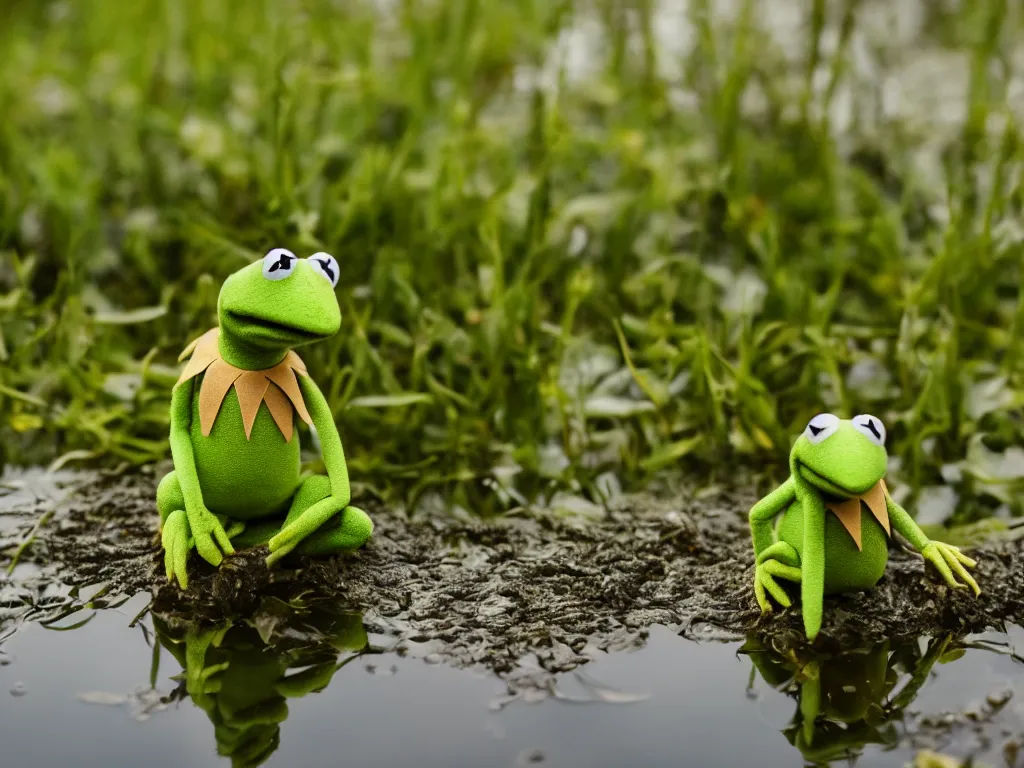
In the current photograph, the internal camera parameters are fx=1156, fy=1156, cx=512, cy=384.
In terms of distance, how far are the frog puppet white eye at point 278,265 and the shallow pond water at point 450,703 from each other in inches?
18.3

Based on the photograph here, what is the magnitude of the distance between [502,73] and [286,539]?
2198 mm

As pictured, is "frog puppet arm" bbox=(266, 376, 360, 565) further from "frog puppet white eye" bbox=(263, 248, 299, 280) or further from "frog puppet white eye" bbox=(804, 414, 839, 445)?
"frog puppet white eye" bbox=(804, 414, 839, 445)

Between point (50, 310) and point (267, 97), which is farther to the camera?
point (267, 97)

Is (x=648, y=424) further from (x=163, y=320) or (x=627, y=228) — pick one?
(x=163, y=320)

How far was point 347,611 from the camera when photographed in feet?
5.18

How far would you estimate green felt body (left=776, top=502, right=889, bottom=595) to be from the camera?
146 cm

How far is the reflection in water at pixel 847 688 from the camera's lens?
4.31 ft

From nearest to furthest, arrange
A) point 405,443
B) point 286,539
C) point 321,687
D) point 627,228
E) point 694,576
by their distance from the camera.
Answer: point 321,687
point 286,539
point 694,576
point 405,443
point 627,228

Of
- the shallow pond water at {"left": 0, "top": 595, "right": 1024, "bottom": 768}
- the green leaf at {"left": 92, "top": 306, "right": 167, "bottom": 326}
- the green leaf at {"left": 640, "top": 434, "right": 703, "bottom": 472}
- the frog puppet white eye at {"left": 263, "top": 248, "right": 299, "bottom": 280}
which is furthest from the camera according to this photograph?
the green leaf at {"left": 92, "top": 306, "right": 167, "bottom": 326}

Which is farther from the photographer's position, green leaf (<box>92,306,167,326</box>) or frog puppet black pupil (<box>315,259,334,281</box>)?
green leaf (<box>92,306,167,326</box>)

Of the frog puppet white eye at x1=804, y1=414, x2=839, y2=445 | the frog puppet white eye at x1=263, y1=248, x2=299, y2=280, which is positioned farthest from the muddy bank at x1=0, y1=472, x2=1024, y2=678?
the frog puppet white eye at x1=263, y1=248, x2=299, y2=280

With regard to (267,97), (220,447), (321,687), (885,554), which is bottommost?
(321,687)

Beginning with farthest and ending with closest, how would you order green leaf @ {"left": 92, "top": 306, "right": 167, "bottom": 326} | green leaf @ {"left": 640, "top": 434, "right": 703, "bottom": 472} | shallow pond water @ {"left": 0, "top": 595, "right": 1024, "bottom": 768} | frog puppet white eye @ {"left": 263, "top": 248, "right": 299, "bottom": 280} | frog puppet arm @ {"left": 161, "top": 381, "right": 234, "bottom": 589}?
1. green leaf @ {"left": 92, "top": 306, "right": 167, "bottom": 326}
2. green leaf @ {"left": 640, "top": 434, "right": 703, "bottom": 472}
3. frog puppet arm @ {"left": 161, "top": 381, "right": 234, "bottom": 589}
4. frog puppet white eye @ {"left": 263, "top": 248, "right": 299, "bottom": 280}
5. shallow pond water @ {"left": 0, "top": 595, "right": 1024, "bottom": 768}

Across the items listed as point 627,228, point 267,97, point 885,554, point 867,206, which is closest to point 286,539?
point 885,554
